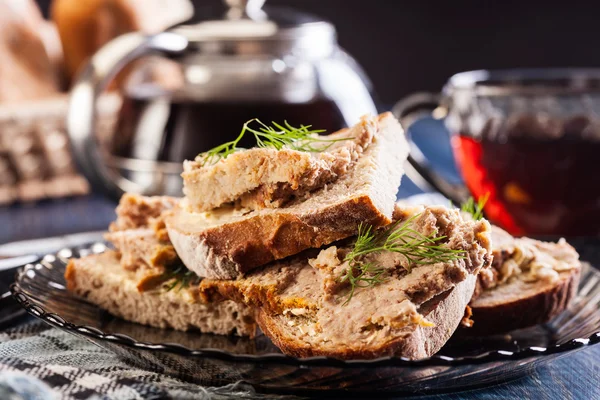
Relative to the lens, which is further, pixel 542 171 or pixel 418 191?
pixel 418 191

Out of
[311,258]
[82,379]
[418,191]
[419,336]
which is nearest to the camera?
[419,336]

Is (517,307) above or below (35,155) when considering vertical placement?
above

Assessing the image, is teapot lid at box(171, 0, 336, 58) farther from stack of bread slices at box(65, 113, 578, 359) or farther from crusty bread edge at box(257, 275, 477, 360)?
crusty bread edge at box(257, 275, 477, 360)

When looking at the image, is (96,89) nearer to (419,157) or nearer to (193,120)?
(193,120)

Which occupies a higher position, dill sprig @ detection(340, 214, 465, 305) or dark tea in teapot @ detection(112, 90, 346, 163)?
dill sprig @ detection(340, 214, 465, 305)

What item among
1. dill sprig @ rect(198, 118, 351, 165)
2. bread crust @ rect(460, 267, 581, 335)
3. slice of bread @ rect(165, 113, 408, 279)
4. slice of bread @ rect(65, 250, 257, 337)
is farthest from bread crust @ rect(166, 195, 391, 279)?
bread crust @ rect(460, 267, 581, 335)

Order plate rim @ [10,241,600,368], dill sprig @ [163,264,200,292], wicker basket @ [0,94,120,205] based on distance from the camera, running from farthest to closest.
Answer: wicker basket @ [0,94,120,205]
dill sprig @ [163,264,200,292]
plate rim @ [10,241,600,368]

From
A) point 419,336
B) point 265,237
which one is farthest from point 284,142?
point 419,336

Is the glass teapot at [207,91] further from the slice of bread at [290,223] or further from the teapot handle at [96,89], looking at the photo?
the slice of bread at [290,223]
